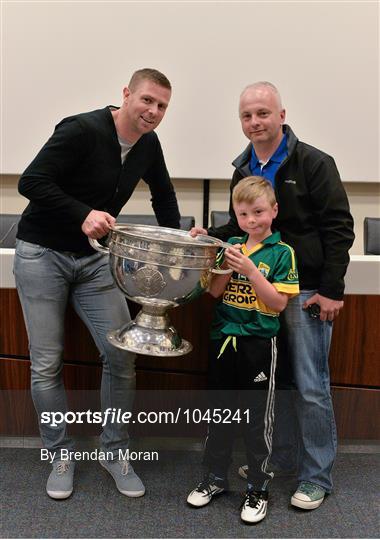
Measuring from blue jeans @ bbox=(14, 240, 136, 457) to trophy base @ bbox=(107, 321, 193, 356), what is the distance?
0.18 metres

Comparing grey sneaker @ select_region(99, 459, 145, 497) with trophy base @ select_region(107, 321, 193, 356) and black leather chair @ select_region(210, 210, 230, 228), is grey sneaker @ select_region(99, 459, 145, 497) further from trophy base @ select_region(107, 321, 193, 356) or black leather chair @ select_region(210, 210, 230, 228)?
black leather chair @ select_region(210, 210, 230, 228)

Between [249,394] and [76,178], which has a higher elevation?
[76,178]

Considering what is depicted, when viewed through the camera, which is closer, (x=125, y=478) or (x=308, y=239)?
(x=308, y=239)

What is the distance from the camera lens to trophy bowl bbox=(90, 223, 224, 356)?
3.93 ft

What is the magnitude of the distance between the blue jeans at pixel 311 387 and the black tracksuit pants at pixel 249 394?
11cm

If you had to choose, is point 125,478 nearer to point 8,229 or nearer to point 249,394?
point 249,394

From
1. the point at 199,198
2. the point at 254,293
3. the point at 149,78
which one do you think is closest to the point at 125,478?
the point at 254,293

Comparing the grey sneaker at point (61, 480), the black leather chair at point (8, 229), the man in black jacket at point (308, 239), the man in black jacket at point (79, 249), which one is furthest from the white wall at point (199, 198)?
the grey sneaker at point (61, 480)

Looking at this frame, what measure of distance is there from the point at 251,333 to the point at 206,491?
1.69 feet

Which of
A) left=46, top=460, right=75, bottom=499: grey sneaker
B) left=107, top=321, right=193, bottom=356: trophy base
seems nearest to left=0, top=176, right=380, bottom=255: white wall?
left=46, top=460, right=75, bottom=499: grey sneaker

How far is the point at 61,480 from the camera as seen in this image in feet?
5.16

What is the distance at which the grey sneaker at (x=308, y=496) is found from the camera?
4.92 feet

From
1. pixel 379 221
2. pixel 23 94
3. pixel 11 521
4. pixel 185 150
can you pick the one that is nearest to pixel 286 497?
pixel 11 521

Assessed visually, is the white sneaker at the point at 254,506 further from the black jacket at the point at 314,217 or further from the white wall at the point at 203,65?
the white wall at the point at 203,65
